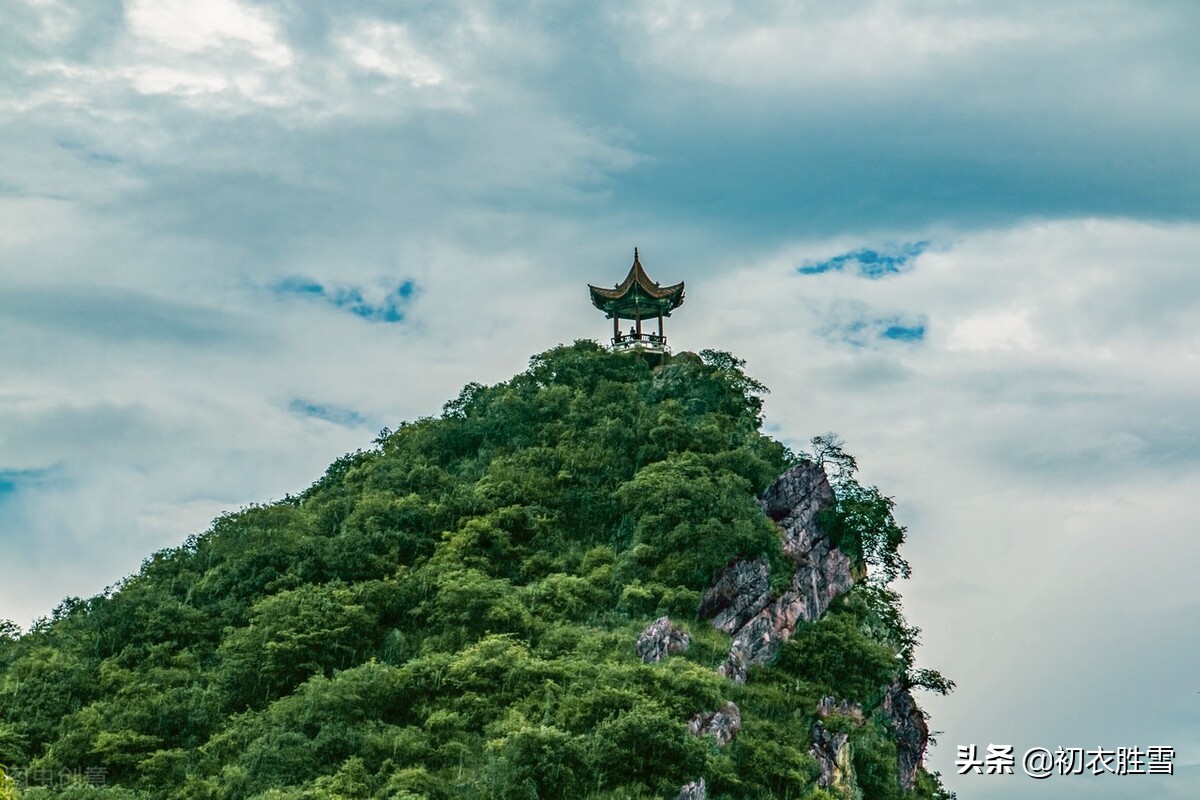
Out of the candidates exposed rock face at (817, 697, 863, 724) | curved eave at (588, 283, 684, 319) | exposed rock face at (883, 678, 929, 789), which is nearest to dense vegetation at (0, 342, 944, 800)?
exposed rock face at (817, 697, 863, 724)

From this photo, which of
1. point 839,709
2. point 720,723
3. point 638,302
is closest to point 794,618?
point 839,709

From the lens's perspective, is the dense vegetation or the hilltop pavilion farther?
the hilltop pavilion

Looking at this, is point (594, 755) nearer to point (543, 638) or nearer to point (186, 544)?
point (543, 638)

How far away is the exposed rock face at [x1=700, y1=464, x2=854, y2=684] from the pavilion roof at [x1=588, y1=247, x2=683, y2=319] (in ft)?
44.9

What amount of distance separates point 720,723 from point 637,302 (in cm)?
2600

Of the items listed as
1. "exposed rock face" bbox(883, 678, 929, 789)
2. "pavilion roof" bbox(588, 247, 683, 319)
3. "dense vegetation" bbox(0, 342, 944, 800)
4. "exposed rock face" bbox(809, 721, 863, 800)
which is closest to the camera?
"dense vegetation" bbox(0, 342, 944, 800)

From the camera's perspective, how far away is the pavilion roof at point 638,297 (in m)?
56.9

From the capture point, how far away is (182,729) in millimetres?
38750

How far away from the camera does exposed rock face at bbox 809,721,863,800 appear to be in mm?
36156

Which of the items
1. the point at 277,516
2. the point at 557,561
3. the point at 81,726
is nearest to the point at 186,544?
the point at 277,516

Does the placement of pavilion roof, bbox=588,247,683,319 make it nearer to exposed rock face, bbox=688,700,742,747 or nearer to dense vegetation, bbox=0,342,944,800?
dense vegetation, bbox=0,342,944,800

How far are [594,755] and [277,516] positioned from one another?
65.8 feet

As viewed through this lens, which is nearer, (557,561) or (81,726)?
(81,726)

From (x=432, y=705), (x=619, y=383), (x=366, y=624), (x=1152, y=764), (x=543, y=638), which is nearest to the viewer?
(x=1152, y=764)
